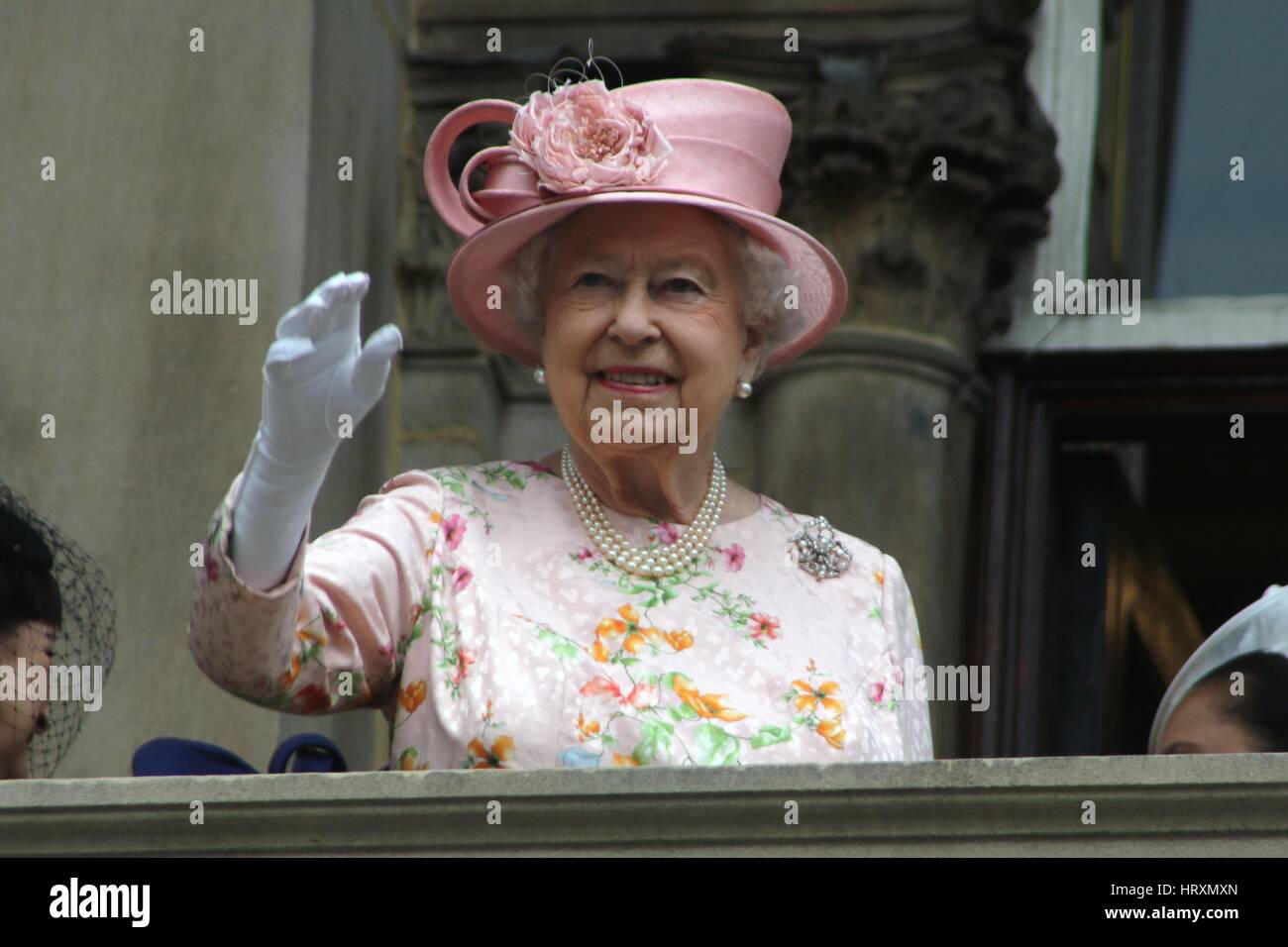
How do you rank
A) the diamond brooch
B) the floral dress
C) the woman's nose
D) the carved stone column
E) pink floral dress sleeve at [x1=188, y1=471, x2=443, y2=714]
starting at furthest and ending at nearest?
the carved stone column
the diamond brooch
the woman's nose
the floral dress
pink floral dress sleeve at [x1=188, y1=471, x2=443, y2=714]

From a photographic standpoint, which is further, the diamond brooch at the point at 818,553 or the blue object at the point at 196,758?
the diamond brooch at the point at 818,553

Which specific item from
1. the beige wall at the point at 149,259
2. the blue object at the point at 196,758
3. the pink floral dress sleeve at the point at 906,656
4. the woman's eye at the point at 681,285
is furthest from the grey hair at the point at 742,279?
the beige wall at the point at 149,259

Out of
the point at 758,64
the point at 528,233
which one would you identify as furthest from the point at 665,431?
the point at 758,64

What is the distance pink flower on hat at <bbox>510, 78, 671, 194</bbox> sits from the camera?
4688 mm

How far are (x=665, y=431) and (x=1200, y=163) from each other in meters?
2.64

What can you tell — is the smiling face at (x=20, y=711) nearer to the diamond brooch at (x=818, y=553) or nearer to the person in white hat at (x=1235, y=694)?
the diamond brooch at (x=818, y=553)

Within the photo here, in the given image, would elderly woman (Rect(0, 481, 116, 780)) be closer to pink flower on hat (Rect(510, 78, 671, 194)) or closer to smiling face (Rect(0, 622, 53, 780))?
smiling face (Rect(0, 622, 53, 780))

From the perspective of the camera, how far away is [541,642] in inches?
177

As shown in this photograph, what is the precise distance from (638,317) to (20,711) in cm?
111

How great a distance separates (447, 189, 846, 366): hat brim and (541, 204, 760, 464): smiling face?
0.13 feet

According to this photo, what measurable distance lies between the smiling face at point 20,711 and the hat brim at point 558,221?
824mm

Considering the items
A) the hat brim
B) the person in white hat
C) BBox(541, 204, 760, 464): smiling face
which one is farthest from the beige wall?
the person in white hat

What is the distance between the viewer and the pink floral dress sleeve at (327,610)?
4.14 metres

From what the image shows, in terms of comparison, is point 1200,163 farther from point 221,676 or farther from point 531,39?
point 221,676
